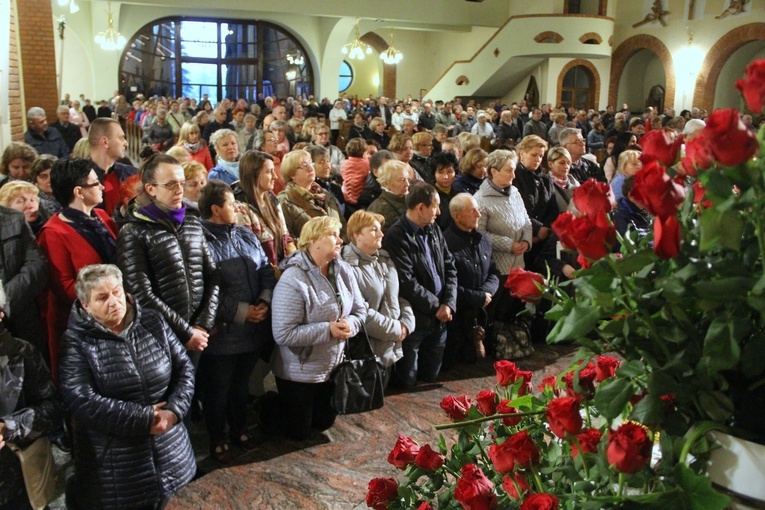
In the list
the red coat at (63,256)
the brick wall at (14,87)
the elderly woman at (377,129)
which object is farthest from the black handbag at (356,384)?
the elderly woman at (377,129)

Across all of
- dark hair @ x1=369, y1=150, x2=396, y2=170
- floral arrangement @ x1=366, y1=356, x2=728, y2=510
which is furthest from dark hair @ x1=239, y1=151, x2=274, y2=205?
floral arrangement @ x1=366, y1=356, x2=728, y2=510

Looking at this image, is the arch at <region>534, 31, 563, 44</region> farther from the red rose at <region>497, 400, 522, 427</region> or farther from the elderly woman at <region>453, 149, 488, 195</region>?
the red rose at <region>497, 400, 522, 427</region>

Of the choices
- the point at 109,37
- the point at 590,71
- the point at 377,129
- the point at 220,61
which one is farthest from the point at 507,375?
the point at 220,61

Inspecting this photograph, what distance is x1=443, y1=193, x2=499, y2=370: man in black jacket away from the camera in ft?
16.0

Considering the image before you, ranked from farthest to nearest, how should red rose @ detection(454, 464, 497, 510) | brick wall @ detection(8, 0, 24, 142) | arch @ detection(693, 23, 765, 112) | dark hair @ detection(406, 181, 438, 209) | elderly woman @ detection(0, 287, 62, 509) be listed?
arch @ detection(693, 23, 765, 112) < brick wall @ detection(8, 0, 24, 142) < dark hair @ detection(406, 181, 438, 209) < elderly woman @ detection(0, 287, 62, 509) < red rose @ detection(454, 464, 497, 510)

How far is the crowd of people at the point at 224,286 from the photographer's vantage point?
2967mm

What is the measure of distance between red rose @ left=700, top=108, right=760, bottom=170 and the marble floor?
2722 millimetres

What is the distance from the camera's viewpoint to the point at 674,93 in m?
20.5

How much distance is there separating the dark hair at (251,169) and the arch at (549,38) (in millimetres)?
17652

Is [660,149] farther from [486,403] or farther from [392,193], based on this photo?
[392,193]

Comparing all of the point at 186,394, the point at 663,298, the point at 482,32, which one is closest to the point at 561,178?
the point at 186,394

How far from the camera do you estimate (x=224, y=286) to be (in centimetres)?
383

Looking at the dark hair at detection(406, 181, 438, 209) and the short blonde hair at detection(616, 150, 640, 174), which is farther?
the short blonde hair at detection(616, 150, 640, 174)

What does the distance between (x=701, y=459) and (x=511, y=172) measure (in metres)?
4.30
